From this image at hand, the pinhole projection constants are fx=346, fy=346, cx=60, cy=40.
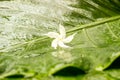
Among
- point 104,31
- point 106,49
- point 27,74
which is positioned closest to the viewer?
point 27,74

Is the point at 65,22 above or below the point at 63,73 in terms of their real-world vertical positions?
above

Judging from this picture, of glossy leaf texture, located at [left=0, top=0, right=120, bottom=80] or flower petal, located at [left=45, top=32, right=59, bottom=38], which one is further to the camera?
flower petal, located at [left=45, top=32, right=59, bottom=38]

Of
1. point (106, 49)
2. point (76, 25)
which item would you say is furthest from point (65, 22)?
point (106, 49)

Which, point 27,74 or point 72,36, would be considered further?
point 72,36

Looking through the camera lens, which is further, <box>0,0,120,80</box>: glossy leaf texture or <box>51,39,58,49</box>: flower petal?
<box>51,39,58,49</box>: flower petal

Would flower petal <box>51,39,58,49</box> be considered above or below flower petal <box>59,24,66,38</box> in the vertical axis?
below

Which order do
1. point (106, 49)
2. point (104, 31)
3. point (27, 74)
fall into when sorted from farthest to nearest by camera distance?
point (104, 31) → point (106, 49) → point (27, 74)

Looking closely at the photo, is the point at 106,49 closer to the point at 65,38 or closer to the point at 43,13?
the point at 65,38

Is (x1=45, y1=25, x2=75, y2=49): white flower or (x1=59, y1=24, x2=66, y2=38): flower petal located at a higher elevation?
(x1=59, y1=24, x2=66, y2=38): flower petal

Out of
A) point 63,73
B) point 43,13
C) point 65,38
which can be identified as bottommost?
point 63,73
